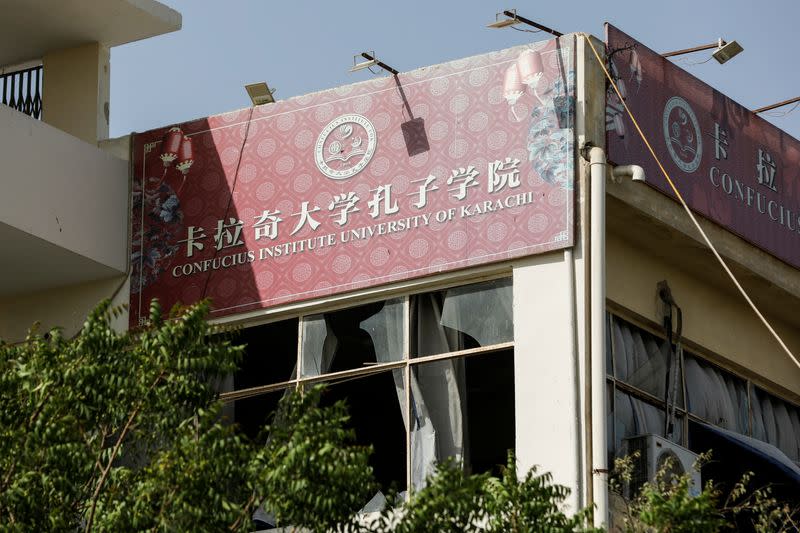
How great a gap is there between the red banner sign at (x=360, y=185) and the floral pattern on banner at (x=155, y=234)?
13mm

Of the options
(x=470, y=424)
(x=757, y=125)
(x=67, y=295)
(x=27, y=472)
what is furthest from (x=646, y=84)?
(x=27, y=472)

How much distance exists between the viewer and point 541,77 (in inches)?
553

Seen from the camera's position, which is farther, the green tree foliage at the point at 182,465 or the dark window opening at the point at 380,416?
the dark window opening at the point at 380,416

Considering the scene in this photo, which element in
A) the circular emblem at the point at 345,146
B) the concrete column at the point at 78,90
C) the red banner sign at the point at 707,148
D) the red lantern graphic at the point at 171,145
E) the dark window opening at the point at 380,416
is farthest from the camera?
the concrete column at the point at 78,90

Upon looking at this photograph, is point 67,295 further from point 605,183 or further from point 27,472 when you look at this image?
point 27,472

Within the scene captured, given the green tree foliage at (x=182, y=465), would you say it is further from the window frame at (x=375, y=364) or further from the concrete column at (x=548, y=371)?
the window frame at (x=375, y=364)

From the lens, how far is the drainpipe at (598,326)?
1283 cm

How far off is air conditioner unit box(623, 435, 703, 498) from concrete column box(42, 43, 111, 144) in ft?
19.4

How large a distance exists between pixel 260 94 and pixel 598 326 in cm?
416

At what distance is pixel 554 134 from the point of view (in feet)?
45.4

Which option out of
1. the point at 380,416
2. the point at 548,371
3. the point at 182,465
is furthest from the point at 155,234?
the point at 182,465

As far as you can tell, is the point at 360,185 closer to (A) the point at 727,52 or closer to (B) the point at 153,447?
(A) the point at 727,52

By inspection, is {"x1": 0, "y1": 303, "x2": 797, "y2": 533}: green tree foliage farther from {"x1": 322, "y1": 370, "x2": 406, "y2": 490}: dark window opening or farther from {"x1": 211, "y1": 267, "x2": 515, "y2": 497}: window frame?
{"x1": 322, "y1": 370, "x2": 406, "y2": 490}: dark window opening

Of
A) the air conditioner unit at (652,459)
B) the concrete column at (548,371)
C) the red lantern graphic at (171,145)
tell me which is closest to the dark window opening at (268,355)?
the red lantern graphic at (171,145)
